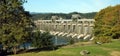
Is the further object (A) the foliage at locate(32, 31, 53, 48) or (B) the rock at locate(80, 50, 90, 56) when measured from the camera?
(A) the foliage at locate(32, 31, 53, 48)

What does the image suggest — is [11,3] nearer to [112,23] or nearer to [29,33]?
[29,33]

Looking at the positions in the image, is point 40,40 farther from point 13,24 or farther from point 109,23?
point 109,23

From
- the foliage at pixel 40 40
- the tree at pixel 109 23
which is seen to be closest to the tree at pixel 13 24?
the foliage at pixel 40 40

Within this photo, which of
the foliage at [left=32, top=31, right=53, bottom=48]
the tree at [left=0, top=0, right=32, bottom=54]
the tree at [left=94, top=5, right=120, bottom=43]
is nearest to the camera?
the tree at [left=0, top=0, right=32, bottom=54]

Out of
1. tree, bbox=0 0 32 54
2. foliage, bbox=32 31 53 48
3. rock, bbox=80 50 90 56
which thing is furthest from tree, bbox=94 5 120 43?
rock, bbox=80 50 90 56

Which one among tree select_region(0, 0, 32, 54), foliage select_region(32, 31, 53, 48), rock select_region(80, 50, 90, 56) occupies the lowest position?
foliage select_region(32, 31, 53, 48)

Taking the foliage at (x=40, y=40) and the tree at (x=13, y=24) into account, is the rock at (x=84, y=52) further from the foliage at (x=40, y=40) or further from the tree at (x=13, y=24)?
the foliage at (x=40, y=40)

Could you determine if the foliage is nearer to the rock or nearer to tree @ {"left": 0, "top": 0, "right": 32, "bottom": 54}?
tree @ {"left": 0, "top": 0, "right": 32, "bottom": 54}

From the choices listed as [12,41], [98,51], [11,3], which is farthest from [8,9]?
[98,51]
